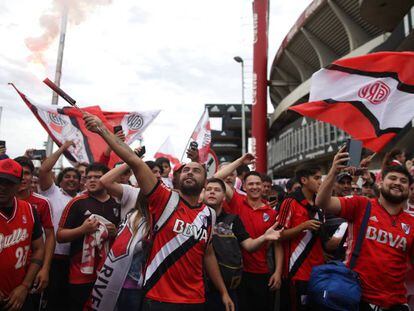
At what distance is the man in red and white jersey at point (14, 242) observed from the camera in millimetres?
2881

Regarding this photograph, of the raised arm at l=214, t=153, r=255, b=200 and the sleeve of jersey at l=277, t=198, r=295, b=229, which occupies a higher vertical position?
the raised arm at l=214, t=153, r=255, b=200

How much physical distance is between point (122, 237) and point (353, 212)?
2082mm

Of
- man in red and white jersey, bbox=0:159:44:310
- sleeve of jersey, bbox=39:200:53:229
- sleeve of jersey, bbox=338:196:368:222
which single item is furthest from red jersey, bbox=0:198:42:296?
sleeve of jersey, bbox=338:196:368:222

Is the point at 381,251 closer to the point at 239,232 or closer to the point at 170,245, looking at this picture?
the point at 239,232

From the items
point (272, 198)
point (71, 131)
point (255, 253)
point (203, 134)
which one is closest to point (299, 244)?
point (255, 253)

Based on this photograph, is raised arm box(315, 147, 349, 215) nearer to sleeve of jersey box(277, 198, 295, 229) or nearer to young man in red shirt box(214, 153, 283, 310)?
sleeve of jersey box(277, 198, 295, 229)

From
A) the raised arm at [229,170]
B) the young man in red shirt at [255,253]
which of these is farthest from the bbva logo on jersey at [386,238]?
the raised arm at [229,170]

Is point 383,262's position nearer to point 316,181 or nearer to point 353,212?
point 353,212

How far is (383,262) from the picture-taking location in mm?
3094

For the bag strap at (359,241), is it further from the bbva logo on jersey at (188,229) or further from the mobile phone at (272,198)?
the mobile phone at (272,198)

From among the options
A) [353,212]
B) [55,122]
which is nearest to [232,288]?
[353,212]

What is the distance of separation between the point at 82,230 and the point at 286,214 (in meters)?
2.04

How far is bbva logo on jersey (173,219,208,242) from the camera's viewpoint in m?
2.84

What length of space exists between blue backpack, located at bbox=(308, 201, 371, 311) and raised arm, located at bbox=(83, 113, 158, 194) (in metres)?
1.66
